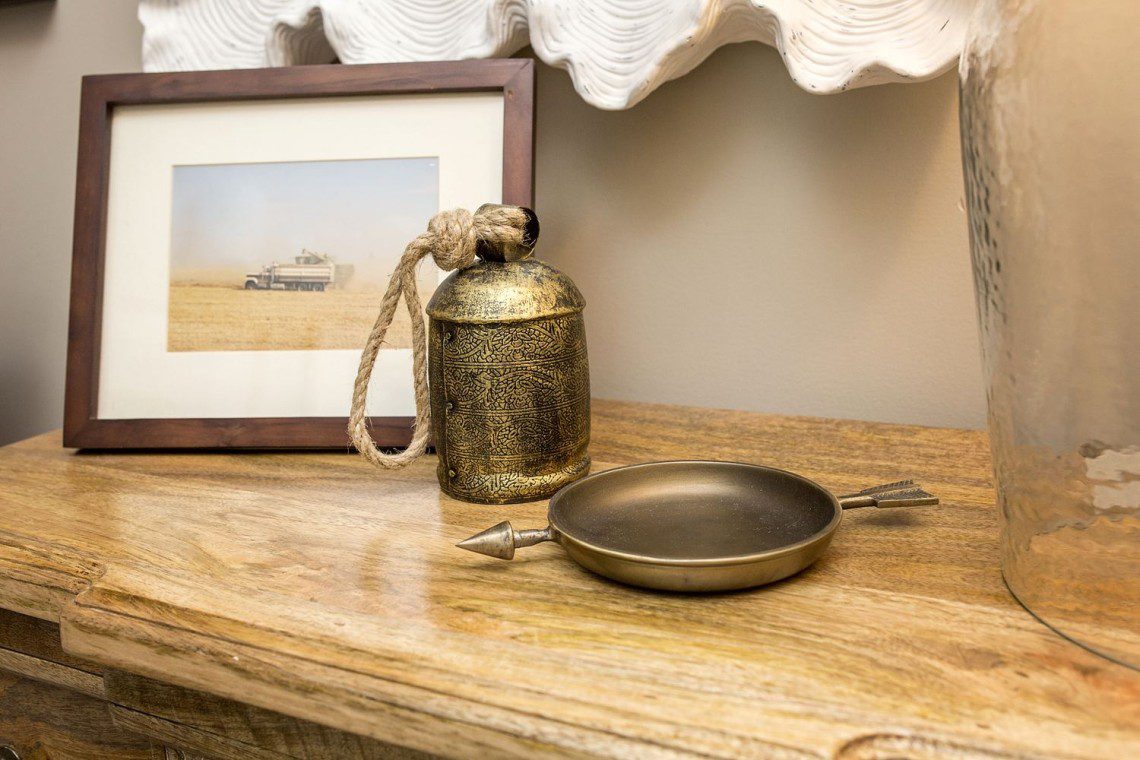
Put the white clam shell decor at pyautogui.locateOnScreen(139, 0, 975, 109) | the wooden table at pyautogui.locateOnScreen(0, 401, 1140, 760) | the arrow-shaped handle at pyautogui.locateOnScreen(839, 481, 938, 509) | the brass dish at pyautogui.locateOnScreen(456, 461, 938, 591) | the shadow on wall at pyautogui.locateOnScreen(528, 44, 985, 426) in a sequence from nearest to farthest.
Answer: the wooden table at pyautogui.locateOnScreen(0, 401, 1140, 760) → the brass dish at pyautogui.locateOnScreen(456, 461, 938, 591) → the arrow-shaped handle at pyautogui.locateOnScreen(839, 481, 938, 509) → the white clam shell decor at pyautogui.locateOnScreen(139, 0, 975, 109) → the shadow on wall at pyautogui.locateOnScreen(528, 44, 985, 426)

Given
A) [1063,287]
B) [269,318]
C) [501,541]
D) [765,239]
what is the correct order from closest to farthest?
[1063,287] < [501,541] < [269,318] < [765,239]

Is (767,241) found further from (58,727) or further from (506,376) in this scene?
(58,727)

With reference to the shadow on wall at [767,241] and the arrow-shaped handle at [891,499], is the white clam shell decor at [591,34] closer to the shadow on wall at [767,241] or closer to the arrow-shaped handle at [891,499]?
the shadow on wall at [767,241]

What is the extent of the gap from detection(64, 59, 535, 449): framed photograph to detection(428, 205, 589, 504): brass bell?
0.46 ft

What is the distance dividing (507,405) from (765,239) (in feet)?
1.36

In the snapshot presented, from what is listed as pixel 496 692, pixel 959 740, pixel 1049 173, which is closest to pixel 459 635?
pixel 496 692

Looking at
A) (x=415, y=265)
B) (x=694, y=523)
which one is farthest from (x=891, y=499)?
(x=415, y=265)

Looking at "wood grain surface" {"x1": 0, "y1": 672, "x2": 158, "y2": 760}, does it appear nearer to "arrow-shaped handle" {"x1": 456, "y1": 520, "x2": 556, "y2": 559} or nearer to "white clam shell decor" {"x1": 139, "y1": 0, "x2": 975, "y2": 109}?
"arrow-shaped handle" {"x1": 456, "y1": 520, "x2": 556, "y2": 559}

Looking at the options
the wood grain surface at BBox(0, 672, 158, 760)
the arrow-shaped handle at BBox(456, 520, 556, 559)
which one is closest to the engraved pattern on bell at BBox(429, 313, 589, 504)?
the arrow-shaped handle at BBox(456, 520, 556, 559)

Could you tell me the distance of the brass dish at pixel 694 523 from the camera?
487 mm

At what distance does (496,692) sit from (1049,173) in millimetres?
368

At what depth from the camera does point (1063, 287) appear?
1.40 ft

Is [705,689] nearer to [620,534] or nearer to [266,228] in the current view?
[620,534]

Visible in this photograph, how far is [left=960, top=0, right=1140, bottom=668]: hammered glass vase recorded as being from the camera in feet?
1.31
